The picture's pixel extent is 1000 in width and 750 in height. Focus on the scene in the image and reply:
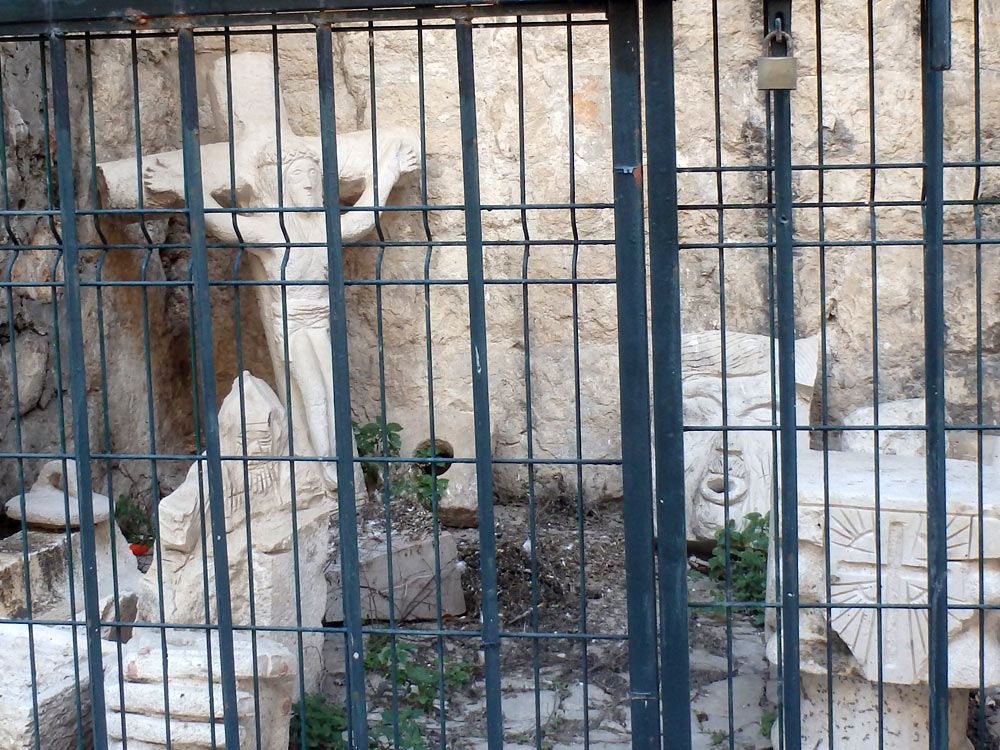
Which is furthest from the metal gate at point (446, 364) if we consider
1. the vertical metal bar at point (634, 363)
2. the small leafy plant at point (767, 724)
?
the small leafy plant at point (767, 724)

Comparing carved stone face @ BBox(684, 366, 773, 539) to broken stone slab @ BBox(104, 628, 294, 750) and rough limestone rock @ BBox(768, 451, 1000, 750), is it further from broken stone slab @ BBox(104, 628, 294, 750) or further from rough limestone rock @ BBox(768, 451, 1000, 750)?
broken stone slab @ BBox(104, 628, 294, 750)

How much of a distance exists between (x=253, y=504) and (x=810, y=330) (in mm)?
3587

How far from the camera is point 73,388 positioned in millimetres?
3264

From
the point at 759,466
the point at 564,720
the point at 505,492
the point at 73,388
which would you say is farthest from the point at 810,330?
the point at 73,388

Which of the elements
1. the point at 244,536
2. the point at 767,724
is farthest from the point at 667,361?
the point at 244,536

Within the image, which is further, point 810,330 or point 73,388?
point 810,330

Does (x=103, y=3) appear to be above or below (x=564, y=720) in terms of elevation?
above

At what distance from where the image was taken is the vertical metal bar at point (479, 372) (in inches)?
117

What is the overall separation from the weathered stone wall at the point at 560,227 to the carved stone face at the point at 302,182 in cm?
48

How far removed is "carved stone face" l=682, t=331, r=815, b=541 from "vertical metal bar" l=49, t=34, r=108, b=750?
3424 mm

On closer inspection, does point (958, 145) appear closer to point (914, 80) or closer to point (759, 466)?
point (914, 80)

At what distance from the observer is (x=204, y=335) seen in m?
3.16

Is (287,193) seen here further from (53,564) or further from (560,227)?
(53,564)

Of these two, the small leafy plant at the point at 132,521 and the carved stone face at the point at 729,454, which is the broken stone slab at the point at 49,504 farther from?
the carved stone face at the point at 729,454
